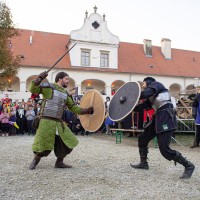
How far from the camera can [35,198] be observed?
10.6ft

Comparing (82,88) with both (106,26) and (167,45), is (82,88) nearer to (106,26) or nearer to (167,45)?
(106,26)

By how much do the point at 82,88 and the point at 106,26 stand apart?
614 cm

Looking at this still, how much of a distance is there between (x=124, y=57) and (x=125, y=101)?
23.4 meters

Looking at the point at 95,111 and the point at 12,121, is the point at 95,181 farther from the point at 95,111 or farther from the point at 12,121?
the point at 12,121

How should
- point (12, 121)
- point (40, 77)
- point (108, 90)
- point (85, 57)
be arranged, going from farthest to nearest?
point (108, 90) < point (85, 57) < point (12, 121) < point (40, 77)

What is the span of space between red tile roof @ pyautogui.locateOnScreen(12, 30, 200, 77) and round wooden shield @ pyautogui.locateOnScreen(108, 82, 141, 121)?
62.4ft

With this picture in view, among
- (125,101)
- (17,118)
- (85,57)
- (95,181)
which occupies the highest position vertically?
(85,57)

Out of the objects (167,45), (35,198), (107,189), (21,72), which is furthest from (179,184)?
(167,45)

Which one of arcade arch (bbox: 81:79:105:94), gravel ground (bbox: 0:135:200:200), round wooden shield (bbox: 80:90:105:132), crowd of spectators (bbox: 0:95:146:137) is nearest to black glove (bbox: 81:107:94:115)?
round wooden shield (bbox: 80:90:105:132)

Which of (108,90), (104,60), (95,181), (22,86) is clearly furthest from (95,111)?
(104,60)

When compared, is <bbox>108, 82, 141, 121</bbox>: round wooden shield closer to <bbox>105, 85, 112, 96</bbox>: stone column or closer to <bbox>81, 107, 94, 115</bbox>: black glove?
<bbox>81, 107, 94, 115</bbox>: black glove

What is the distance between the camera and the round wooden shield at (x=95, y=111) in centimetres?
486

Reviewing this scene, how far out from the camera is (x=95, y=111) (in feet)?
16.5

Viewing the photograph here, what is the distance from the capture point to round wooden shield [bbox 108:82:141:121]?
4418 mm
